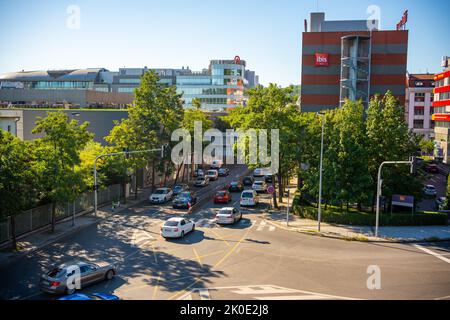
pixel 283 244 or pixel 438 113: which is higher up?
pixel 438 113

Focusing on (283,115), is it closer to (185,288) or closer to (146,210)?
(146,210)

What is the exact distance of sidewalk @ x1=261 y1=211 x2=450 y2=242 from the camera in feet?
100

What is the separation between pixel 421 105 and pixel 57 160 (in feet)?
337

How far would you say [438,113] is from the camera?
87.2 m

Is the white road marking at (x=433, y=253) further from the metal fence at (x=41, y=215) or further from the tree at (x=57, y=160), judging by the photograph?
the metal fence at (x=41, y=215)

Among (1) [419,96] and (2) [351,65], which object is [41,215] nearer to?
(2) [351,65]

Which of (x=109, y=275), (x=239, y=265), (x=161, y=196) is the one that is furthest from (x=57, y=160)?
(x=161, y=196)

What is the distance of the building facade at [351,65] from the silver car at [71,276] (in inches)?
1880

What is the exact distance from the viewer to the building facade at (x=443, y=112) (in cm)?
A: 8200

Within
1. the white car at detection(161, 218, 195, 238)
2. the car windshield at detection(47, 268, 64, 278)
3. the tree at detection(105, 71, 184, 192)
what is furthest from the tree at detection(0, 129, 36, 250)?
the tree at detection(105, 71, 184, 192)

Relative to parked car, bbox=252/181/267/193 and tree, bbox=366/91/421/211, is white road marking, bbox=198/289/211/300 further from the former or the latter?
parked car, bbox=252/181/267/193

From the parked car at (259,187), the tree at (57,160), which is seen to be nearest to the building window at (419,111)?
the parked car at (259,187)
